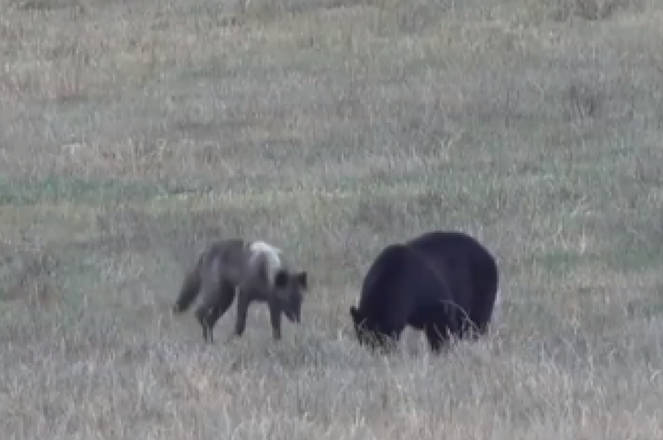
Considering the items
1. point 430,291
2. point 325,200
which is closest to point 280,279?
point 430,291

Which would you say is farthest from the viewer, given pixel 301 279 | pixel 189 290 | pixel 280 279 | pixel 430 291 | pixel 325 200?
pixel 325 200

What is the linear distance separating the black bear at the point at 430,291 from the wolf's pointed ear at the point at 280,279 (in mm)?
1038

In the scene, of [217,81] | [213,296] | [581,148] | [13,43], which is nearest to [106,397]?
[213,296]

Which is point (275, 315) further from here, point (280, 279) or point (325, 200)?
point (325, 200)

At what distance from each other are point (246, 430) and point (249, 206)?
22.0ft

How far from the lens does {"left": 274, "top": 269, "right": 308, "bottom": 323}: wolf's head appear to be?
10.3m

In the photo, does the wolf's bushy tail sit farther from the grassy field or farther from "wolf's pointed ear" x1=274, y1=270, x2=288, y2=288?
"wolf's pointed ear" x1=274, y1=270, x2=288, y2=288

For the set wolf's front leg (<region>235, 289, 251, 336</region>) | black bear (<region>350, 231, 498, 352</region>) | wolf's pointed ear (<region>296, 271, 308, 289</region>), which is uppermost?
black bear (<region>350, 231, 498, 352</region>)

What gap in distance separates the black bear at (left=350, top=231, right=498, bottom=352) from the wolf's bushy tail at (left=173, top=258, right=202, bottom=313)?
176 cm

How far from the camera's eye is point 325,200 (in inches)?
530

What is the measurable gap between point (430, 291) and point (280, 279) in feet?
4.58

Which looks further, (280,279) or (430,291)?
(280,279)

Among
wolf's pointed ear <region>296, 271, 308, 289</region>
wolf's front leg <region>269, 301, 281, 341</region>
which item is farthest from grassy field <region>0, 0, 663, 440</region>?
wolf's pointed ear <region>296, 271, 308, 289</region>

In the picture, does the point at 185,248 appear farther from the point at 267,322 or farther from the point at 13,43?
the point at 13,43
